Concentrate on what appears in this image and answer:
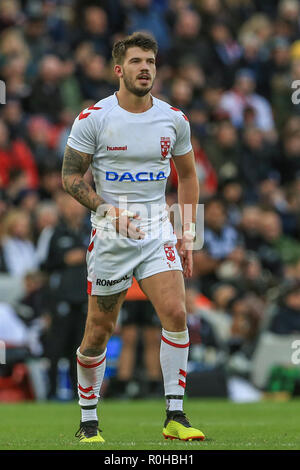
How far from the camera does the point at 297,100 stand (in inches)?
774

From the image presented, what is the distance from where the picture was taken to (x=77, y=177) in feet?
24.0

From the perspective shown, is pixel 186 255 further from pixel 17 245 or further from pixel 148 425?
pixel 17 245

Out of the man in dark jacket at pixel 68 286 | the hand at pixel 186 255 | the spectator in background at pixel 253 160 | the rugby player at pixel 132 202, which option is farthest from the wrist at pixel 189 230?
the spectator in background at pixel 253 160

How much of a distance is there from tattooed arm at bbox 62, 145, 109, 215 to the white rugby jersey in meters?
0.06

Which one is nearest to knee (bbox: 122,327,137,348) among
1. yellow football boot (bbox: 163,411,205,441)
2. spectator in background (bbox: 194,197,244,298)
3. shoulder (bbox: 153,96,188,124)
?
spectator in background (bbox: 194,197,244,298)

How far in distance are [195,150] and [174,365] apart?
10.4 metres

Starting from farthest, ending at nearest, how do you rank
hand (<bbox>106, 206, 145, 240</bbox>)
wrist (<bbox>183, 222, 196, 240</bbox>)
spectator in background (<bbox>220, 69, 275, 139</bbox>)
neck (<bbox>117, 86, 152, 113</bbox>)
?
1. spectator in background (<bbox>220, 69, 275, 139</bbox>)
2. wrist (<bbox>183, 222, 196, 240</bbox>)
3. neck (<bbox>117, 86, 152, 113</bbox>)
4. hand (<bbox>106, 206, 145, 240</bbox>)

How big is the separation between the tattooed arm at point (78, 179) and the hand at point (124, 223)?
0.49 ft

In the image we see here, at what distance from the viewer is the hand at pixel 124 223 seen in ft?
22.9

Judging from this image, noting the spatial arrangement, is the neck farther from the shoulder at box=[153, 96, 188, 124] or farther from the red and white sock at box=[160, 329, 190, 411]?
the red and white sock at box=[160, 329, 190, 411]

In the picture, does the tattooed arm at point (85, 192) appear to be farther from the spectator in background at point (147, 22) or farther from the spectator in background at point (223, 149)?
the spectator in background at point (147, 22)

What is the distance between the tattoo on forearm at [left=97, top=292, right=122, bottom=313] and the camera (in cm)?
735

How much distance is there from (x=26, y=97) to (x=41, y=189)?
183cm

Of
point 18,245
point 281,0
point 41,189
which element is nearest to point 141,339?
point 18,245
